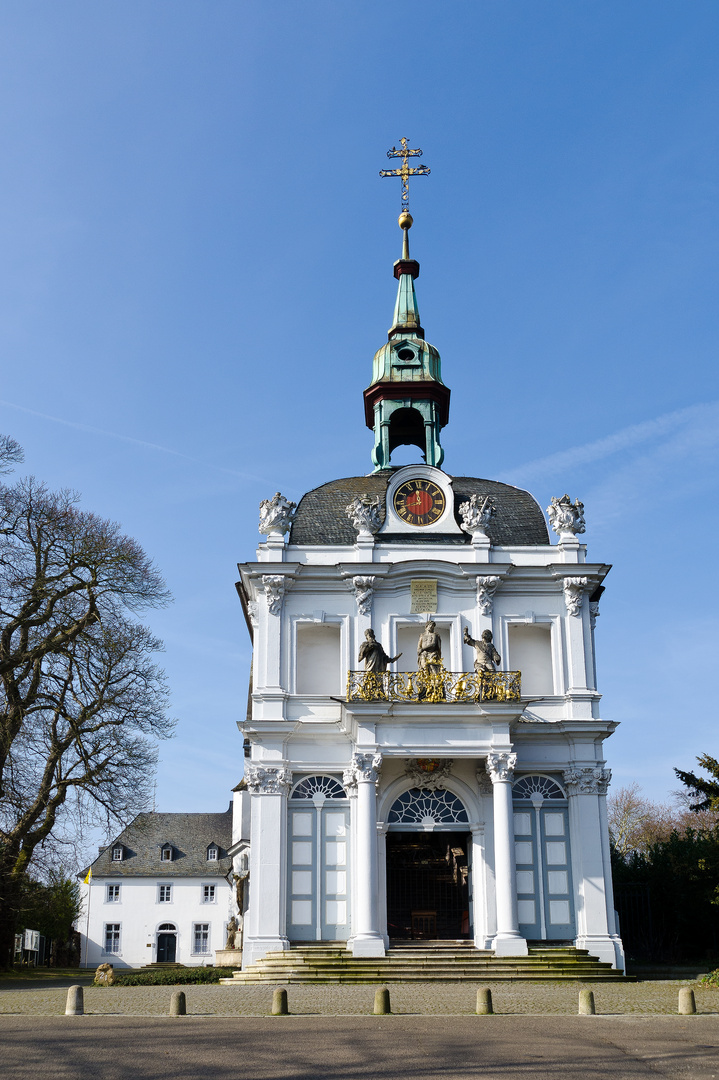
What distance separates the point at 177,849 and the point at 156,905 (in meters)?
3.83

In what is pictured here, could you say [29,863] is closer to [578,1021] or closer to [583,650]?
[583,650]

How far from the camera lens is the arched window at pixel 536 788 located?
27875mm

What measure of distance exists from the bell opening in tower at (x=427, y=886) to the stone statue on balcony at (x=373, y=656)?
452cm

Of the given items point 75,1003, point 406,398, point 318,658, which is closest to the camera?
point 75,1003

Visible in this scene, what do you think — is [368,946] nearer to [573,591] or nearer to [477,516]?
[573,591]

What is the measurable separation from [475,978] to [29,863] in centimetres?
1209

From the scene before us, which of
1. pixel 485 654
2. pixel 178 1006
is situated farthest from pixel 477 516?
pixel 178 1006

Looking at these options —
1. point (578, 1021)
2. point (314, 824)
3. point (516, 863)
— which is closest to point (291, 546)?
point (314, 824)

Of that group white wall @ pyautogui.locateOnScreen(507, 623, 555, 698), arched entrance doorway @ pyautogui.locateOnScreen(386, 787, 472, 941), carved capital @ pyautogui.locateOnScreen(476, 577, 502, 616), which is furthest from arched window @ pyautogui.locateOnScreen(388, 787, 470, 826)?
carved capital @ pyautogui.locateOnScreen(476, 577, 502, 616)

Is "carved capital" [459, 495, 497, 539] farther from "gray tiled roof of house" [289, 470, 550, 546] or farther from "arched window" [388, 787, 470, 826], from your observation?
"arched window" [388, 787, 470, 826]

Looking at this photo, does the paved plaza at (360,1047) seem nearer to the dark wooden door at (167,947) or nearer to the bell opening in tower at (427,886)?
the bell opening in tower at (427,886)

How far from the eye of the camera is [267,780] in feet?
90.1

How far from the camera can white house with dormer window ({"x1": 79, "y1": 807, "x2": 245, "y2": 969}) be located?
6425 cm

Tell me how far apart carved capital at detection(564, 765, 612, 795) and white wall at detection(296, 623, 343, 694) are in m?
6.10
